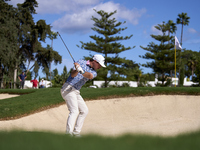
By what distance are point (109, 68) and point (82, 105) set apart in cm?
4553

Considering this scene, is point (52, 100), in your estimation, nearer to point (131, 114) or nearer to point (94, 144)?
point (131, 114)

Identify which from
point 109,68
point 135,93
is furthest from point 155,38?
point 135,93

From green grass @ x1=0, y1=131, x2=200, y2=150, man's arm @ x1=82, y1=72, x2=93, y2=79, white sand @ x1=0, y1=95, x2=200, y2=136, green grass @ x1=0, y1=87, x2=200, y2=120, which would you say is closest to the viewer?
green grass @ x1=0, y1=131, x2=200, y2=150

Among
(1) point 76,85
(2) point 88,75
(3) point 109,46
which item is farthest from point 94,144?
(3) point 109,46

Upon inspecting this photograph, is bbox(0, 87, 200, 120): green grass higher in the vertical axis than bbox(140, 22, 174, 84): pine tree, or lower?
lower

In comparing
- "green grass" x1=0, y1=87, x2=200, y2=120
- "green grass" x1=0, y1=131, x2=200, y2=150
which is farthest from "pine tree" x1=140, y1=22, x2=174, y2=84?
"green grass" x1=0, y1=131, x2=200, y2=150

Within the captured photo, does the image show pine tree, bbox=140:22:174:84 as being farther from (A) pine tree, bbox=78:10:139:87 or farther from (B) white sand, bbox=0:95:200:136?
(B) white sand, bbox=0:95:200:136

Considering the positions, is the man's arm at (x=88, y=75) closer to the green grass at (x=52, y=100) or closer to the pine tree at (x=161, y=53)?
the green grass at (x=52, y=100)

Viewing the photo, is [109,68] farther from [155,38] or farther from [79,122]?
[79,122]

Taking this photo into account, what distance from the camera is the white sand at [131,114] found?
37.1 ft

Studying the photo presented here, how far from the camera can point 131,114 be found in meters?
13.5

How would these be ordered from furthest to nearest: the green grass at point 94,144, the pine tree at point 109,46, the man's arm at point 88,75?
the pine tree at point 109,46 → the man's arm at point 88,75 → the green grass at point 94,144

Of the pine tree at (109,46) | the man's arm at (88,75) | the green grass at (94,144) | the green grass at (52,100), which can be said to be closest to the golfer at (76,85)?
the man's arm at (88,75)

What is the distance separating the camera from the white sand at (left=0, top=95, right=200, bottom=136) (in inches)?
445
